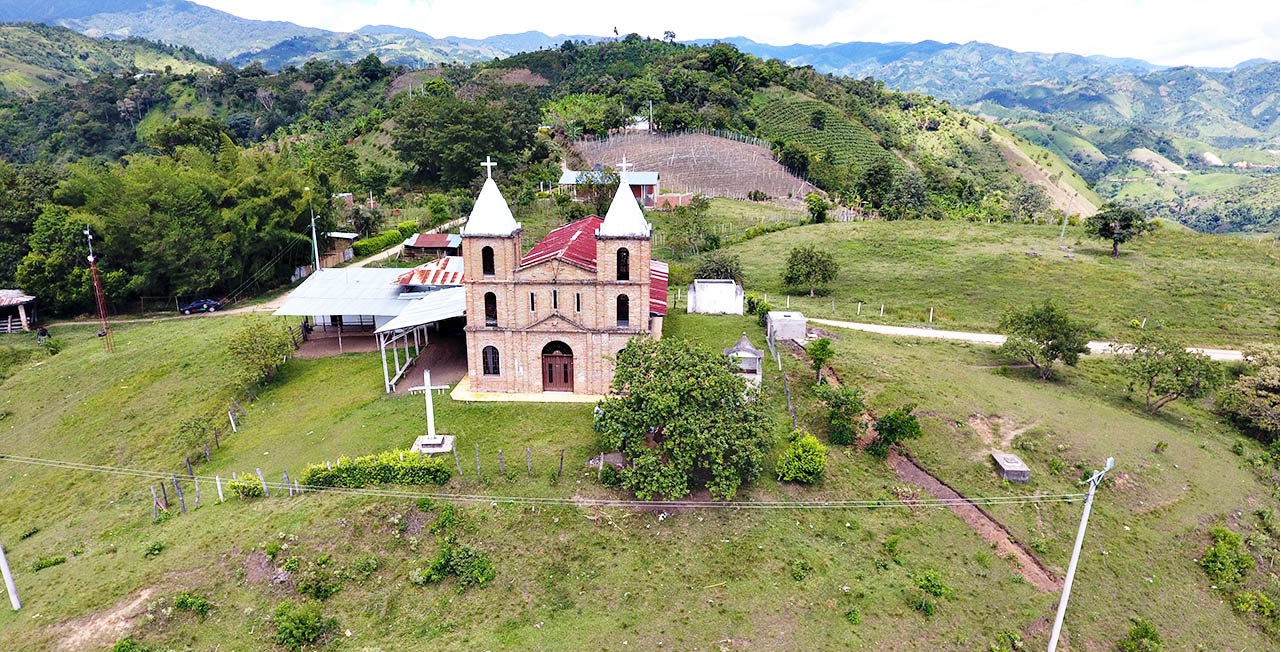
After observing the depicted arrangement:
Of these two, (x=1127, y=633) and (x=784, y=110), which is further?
(x=784, y=110)

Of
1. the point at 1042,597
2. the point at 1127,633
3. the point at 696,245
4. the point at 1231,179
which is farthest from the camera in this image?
the point at 1231,179

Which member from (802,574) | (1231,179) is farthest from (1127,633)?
(1231,179)

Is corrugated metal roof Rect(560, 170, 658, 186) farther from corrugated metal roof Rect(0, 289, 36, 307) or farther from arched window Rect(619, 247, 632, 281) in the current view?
corrugated metal roof Rect(0, 289, 36, 307)

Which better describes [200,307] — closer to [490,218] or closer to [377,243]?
[377,243]

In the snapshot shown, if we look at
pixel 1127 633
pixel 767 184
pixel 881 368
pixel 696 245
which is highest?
pixel 767 184

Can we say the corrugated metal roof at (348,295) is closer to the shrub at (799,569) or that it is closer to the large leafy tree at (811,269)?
the shrub at (799,569)

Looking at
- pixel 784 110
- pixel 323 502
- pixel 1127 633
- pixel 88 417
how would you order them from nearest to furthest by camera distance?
pixel 1127 633 < pixel 323 502 < pixel 88 417 < pixel 784 110

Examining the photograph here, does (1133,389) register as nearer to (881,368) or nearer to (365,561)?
(881,368)
